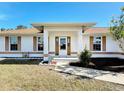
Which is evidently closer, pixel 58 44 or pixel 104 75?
pixel 104 75

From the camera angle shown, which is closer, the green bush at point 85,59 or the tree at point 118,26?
the tree at point 118,26

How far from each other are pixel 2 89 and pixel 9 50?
15.7 m

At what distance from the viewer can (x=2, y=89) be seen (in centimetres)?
765

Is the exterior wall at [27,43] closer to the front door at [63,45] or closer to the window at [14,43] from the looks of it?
the window at [14,43]

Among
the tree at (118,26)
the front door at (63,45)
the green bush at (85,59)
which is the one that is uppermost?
the tree at (118,26)

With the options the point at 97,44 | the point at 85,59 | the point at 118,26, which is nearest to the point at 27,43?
the point at 97,44

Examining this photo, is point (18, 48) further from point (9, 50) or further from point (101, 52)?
point (101, 52)

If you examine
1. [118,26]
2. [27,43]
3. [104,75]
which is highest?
[118,26]

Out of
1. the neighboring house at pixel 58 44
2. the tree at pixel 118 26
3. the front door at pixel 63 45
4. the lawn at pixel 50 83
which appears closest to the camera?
the lawn at pixel 50 83

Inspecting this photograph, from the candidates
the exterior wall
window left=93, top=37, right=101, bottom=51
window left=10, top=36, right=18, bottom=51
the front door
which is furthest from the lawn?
window left=10, top=36, right=18, bottom=51

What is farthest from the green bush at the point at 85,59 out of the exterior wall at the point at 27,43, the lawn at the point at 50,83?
the exterior wall at the point at 27,43

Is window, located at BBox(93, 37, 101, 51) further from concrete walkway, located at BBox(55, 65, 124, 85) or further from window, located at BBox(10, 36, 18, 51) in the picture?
Answer: concrete walkway, located at BBox(55, 65, 124, 85)

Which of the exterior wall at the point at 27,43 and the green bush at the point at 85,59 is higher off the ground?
the exterior wall at the point at 27,43

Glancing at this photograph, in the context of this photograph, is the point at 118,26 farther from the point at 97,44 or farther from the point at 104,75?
the point at 97,44
